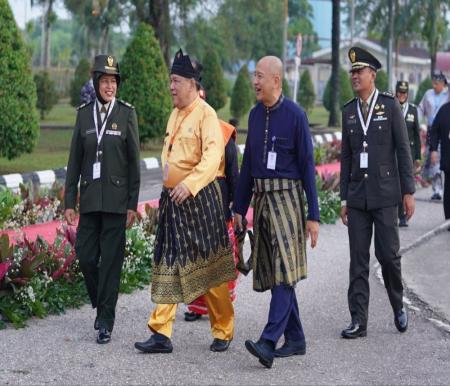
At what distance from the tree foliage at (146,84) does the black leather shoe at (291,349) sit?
2003 centimetres

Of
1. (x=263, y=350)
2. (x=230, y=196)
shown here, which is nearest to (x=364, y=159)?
(x=230, y=196)

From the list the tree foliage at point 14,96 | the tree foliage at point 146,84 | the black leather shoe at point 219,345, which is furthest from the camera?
the tree foliage at point 146,84

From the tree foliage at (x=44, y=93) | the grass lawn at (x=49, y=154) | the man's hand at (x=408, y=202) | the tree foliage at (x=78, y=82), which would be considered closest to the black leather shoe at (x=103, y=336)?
the man's hand at (x=408, y=202)

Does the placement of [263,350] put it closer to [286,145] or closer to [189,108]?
[286,145]

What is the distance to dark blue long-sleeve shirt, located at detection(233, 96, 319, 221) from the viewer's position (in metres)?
7.46

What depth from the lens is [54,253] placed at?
30.0ft

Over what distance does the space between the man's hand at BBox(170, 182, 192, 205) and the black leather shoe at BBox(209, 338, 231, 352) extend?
3.23ft

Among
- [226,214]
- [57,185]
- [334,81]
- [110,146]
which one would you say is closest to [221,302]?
[226,214]

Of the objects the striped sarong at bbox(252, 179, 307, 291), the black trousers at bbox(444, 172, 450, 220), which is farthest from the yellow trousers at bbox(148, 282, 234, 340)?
the black trousers at bbox(444, 172, 450, 220)

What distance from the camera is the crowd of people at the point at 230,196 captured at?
748cm

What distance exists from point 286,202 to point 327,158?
14816 mm

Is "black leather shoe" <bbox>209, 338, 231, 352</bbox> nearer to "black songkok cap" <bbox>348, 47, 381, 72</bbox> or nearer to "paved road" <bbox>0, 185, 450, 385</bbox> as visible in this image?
"paved road" <bbox>0, 185, 450, 385</bbox>

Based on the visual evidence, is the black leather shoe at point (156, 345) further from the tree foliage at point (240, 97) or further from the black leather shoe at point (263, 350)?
the tree foliage at point (240, 97)

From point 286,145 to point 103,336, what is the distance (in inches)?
69.2
